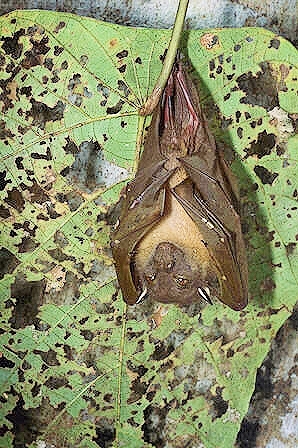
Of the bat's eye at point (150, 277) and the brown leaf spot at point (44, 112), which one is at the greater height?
the brown leaf spot at point (44, 112)

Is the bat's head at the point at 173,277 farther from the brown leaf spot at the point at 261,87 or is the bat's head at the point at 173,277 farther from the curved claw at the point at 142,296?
the brown leaf spot at the point at 261,87

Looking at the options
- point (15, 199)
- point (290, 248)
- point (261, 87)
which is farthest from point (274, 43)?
point (15, 199)

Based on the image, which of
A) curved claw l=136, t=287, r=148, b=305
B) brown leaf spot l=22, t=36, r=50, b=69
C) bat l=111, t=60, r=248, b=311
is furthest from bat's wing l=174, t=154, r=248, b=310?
brown leaf spot l=22, t=36, r=50, b=69

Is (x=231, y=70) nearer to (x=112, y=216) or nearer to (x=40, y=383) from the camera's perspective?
(x=112, y=216)

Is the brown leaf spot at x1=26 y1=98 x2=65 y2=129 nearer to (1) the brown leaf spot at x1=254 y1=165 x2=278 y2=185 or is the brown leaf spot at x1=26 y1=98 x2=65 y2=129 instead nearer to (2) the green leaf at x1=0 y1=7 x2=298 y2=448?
(2) the green leaf at x1=0 y1=7 x2=298 y2=448

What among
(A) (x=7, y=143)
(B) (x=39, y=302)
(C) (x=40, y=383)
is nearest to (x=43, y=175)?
(A) (x=7, y=143)

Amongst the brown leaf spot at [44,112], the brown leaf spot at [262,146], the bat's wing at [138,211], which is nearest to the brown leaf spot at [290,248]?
the brown leaf spot at [262,146]
